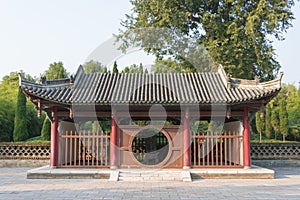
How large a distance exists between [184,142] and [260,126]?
982 cm

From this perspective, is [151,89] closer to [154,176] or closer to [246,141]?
[154,176]

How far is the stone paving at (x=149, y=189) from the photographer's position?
6.88 meters

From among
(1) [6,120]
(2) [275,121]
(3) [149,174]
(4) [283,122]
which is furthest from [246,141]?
(1) [6,120]

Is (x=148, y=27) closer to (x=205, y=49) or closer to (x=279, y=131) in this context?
(x=205, y=49)

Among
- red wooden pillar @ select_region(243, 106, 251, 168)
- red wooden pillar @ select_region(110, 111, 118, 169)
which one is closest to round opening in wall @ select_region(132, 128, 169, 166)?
red wooden pillar @ select_region(110, 111, 118, 169)

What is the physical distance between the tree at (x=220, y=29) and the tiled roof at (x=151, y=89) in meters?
5.25

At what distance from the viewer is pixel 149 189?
7738 mm

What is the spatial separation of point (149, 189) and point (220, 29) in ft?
40.1

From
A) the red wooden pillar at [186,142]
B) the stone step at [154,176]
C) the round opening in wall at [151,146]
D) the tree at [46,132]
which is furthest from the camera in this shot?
the tree at [46,132]

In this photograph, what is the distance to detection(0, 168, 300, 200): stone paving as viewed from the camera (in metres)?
6.88

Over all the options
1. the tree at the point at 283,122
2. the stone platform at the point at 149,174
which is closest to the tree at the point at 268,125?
the tree at the point at 283,122

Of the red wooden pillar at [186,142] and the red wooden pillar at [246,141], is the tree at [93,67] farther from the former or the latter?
the red wooden pillar at [246,141]

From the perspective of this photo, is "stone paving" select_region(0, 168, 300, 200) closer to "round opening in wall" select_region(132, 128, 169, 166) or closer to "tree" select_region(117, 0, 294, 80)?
"round opening in wall" select_region(132, 128, 169, 166)

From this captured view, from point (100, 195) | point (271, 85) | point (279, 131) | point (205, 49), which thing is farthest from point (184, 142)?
point (279, 131)
